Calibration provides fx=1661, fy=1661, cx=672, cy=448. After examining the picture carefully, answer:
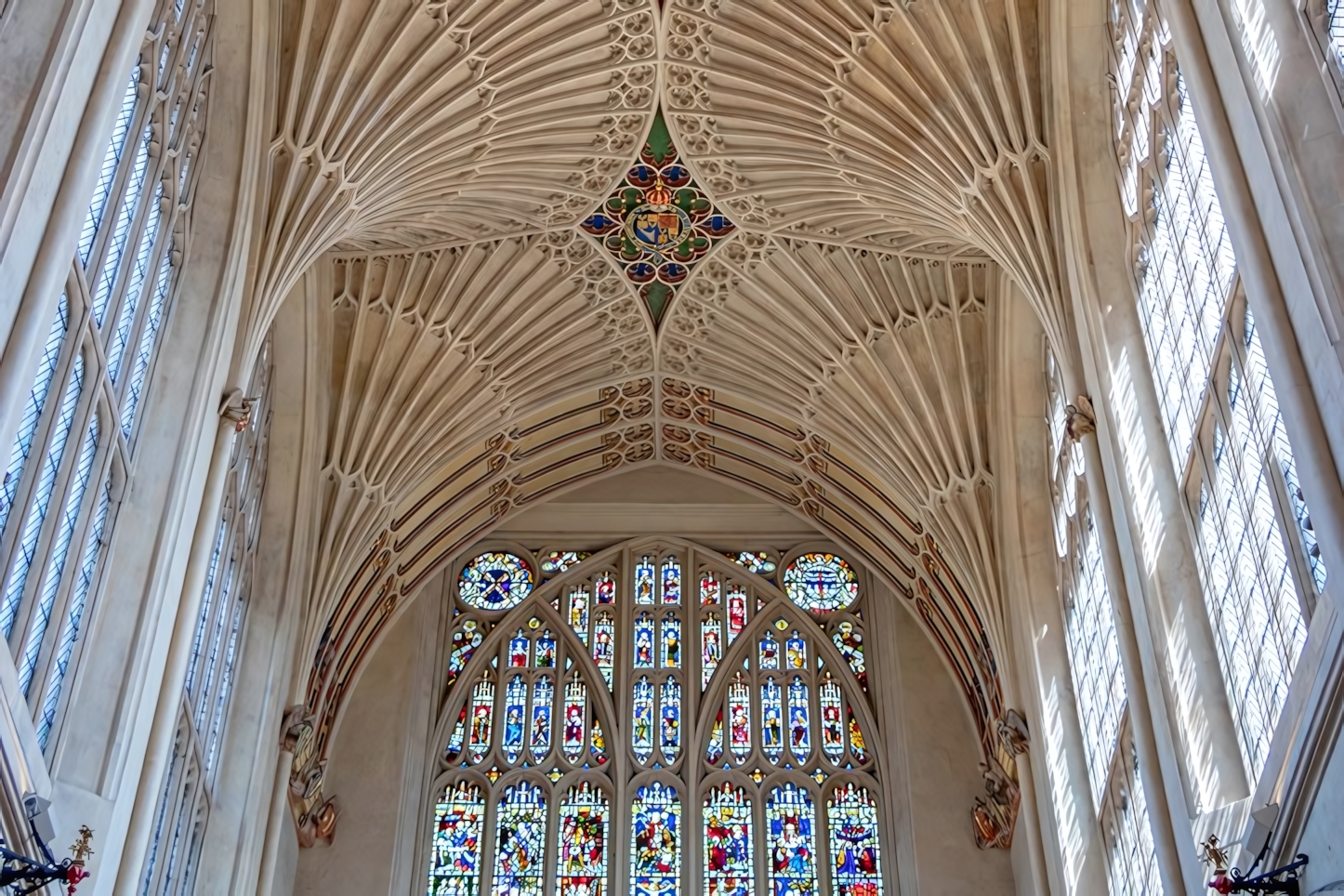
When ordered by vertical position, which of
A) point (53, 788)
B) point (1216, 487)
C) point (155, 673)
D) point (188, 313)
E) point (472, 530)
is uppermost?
point (472, 530)

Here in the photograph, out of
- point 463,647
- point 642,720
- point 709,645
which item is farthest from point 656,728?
point 463,647

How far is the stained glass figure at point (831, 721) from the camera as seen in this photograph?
21750 mm

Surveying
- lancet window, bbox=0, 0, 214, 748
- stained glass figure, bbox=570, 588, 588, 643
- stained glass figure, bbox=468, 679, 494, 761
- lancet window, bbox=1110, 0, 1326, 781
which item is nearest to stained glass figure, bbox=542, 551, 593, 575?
stained glass figure, bbox=570, 588, 588, 643

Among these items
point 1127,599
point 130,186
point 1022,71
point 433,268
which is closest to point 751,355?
point 433,268

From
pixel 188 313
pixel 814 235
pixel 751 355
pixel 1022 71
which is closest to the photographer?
pixel 188 313

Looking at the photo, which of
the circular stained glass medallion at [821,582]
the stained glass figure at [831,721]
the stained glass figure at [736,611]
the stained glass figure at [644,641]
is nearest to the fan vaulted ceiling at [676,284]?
the circular stained glass medallion at [821,582]

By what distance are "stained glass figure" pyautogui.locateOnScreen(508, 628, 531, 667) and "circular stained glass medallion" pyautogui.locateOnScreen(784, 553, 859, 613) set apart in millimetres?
3702

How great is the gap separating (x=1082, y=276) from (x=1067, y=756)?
16.9 feet

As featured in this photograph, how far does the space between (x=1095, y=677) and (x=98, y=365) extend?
32.6 ft

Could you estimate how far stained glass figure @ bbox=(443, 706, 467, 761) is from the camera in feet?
71.4

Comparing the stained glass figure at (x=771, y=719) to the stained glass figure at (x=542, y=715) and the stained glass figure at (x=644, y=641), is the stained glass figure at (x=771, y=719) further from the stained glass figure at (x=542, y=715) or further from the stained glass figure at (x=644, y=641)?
the stained glass figure at (x=542, y=715)

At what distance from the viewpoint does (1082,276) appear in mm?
15305

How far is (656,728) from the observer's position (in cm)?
2191

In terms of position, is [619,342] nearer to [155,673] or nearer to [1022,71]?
[1022,71]
